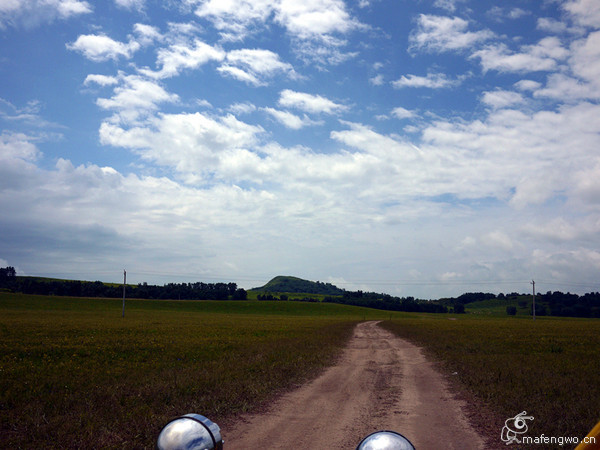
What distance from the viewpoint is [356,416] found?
1031 cm

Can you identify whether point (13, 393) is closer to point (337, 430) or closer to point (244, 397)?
point (244, 397)

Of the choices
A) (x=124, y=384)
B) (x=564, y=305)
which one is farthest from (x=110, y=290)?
(x=564, y=305)

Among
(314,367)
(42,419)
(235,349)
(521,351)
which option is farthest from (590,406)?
(235,349)

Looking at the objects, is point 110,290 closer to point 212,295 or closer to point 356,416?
point 212,295

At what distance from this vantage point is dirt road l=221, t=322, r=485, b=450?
8438 mm

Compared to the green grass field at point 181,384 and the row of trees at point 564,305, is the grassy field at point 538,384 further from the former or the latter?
the row of trees at point 564,305

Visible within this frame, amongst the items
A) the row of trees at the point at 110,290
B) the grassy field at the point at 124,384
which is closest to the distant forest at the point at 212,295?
the row of trees at the point at 110,290

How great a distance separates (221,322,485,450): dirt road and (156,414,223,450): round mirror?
5609 mm

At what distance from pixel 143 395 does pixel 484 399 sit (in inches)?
394

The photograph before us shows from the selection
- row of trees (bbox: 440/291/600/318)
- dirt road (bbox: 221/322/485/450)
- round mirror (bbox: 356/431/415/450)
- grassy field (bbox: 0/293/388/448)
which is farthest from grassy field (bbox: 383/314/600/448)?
row of trees (bbox: 440/291/600/318)

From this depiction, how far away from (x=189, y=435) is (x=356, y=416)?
27.1 ft

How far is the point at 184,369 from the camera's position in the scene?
16.6 metres

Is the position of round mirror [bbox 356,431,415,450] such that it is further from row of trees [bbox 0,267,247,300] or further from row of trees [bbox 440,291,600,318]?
row of trees [bbox 440,291,600,318]

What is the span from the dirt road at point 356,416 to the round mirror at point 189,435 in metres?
5.61
